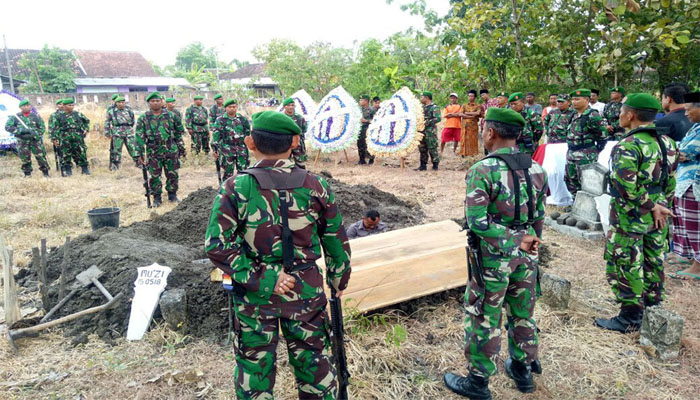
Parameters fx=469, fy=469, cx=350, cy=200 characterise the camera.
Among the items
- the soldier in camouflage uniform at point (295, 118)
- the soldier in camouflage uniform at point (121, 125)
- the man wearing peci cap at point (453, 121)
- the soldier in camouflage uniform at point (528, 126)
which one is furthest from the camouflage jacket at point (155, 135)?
the man wearing peci cap at point (453, 121)

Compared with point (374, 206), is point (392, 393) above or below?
below

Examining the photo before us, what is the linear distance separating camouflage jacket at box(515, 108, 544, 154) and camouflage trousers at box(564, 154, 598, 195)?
113cm

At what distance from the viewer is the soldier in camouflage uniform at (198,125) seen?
40.9 ft

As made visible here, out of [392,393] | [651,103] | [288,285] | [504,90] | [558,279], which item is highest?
[504,90]

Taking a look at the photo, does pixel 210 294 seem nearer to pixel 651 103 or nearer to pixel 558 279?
pixel 558 279

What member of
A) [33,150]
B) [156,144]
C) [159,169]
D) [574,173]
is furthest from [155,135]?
[574,173]

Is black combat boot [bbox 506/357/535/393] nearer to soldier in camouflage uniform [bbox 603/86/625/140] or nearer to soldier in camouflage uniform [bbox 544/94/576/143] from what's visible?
soldier in camouflage uniform [bbox 544/94/576/143]

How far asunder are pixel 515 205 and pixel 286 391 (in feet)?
5.94

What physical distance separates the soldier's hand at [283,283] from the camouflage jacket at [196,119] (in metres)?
11.2

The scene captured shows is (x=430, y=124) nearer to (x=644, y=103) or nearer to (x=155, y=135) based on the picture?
(x=155, y=135)

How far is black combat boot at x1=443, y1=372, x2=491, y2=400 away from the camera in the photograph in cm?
278

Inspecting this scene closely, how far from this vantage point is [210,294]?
3941 mm

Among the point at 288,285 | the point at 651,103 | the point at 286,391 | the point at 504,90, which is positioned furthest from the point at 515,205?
the point at 504,90

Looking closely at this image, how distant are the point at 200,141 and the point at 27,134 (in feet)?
12.8
